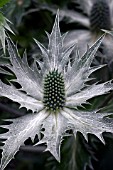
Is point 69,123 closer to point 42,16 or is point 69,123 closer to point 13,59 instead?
point 13,59

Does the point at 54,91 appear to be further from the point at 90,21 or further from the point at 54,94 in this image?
the point at 90,21

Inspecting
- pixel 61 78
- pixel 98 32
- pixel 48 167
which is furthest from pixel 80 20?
pixel 48 167

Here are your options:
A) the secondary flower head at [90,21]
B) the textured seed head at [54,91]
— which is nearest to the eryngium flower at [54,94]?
the textured seed head at [54,91]

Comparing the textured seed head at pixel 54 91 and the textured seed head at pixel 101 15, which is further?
the textured seed head at pixel 101 15

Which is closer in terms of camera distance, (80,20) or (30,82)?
(30,82)

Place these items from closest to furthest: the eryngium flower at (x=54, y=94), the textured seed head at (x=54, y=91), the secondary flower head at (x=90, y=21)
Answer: the eryngium flower at (x=54, y=94) < the textured seed head at (x=54, y=91) < the secondary flower head at (x=90, y=21)

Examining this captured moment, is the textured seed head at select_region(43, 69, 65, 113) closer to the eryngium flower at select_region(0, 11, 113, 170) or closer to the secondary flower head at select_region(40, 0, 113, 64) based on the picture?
the eryngium flower at select_region(0, 11, 113, 170)

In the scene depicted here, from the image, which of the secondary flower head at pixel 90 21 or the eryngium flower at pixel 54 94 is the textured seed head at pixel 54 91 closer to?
the eryngium flower at pixel 54 94
